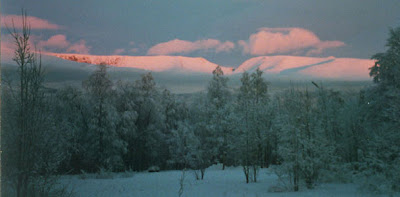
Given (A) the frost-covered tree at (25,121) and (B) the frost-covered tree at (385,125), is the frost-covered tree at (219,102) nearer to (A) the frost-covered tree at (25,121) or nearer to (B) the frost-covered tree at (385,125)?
(B) the frost-covered tree at (385,125)

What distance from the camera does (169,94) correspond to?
35.2 m

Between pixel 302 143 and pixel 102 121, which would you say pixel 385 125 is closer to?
pixel 302 143

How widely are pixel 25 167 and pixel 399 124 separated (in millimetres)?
12207

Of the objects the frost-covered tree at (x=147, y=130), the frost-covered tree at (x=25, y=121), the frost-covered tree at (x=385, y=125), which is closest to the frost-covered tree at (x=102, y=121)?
the frost-covered tree at (x=147, y=130)

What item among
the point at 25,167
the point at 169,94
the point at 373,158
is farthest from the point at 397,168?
the point at 169,94

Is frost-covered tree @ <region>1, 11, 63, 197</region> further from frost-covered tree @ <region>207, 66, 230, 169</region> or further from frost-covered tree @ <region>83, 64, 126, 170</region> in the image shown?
frost-covered tree @ <region>207, 66, 230, 169</region>

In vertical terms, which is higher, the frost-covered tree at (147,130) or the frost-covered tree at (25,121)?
the frost-covered tree at (25,121)

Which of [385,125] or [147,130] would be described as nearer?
[385,125]

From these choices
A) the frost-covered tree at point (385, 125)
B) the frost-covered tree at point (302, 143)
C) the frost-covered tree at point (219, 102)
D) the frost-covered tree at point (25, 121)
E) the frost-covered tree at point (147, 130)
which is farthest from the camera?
the frost-covered tree at point (147, 130)

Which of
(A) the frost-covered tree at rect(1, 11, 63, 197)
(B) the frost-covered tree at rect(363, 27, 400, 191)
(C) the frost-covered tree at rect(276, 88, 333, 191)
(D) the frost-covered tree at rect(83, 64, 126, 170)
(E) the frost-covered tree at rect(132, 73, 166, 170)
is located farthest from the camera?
(E) the frost-covered tree at rect(132, 73, 166, 170)

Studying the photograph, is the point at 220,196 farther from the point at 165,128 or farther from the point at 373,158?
the point at 165,128

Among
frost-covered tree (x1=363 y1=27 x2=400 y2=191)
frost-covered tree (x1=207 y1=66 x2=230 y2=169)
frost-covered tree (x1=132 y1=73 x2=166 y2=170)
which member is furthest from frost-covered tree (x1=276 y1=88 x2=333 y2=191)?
frost-covered tree (x1=132 y1=73 x2=166 y2=170)

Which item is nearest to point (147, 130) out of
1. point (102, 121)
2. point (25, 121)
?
point (102, 121)

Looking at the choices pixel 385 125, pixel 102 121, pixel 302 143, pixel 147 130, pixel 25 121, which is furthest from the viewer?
pixel 147 130
